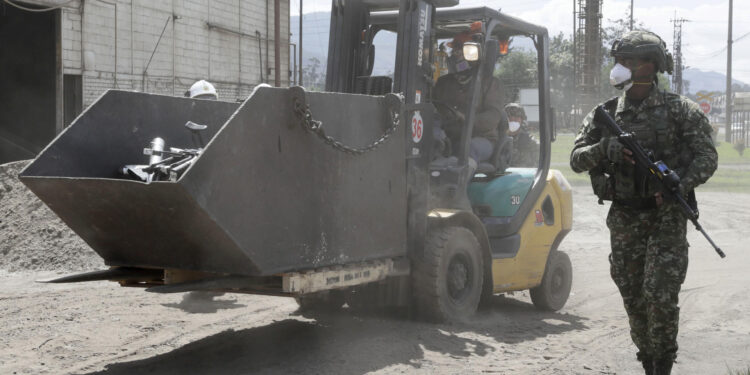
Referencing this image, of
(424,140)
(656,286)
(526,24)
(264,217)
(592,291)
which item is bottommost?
(592,291)

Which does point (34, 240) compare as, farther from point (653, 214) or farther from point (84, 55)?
point (84, 55)

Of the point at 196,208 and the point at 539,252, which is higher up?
the point at 196,208

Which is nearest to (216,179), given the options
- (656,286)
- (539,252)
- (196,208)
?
(196,208)

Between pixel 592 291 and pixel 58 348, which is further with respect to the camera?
pixel 592 291

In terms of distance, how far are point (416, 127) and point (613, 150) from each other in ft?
7.85

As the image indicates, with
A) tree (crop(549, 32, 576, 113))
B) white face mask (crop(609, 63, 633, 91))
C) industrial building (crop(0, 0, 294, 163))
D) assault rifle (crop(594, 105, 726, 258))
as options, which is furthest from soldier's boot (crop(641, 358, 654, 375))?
tree (crop(549, 32, 576, 113))

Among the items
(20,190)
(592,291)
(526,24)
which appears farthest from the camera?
(20,190)

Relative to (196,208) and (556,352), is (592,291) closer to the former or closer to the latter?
(556,352)

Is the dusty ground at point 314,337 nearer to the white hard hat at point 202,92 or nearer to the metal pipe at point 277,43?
the white hard hat at point 202,92

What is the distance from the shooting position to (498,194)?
8.68 m

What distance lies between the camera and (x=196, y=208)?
5.36 m

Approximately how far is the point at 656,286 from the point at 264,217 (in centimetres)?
237

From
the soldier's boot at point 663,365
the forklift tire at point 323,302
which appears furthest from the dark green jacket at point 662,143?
the forklift tire at point 323,302

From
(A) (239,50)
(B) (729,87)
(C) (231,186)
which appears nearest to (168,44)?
(A) (239,50)
